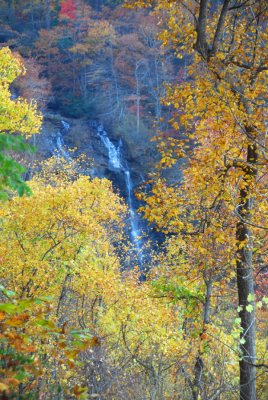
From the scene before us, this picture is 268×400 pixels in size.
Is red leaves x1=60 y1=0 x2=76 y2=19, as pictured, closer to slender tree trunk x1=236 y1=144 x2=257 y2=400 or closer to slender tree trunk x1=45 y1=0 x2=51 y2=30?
slender tree trunk x1=45 y1=0 x2=51 y2=30

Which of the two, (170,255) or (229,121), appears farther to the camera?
(170,255)

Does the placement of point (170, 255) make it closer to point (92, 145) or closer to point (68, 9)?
point (92, 145)

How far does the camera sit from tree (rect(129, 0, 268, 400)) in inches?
224

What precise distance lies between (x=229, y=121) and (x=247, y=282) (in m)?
2.46

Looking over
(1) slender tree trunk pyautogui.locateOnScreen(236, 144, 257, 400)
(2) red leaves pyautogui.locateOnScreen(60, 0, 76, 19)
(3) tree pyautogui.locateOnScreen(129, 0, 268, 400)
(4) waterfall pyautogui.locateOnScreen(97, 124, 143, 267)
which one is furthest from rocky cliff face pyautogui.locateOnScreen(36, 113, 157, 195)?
(1) slender tree trunk pyautogui.locateOnScreen(236, 144, 257, 400)

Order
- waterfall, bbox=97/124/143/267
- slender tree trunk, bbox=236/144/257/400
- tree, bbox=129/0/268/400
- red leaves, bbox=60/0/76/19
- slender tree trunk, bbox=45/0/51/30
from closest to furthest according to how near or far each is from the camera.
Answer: tree, bbox=129/0/268/400
slender tree trunk, bbox=236/144/257/400
waterfall, bbox=97/124/143/267
red leaves, bbox=60/0/76/19
slender tree trunk, bbox=45/0/51/30

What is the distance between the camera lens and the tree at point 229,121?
5.69 m

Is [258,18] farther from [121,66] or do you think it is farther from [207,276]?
[121,66]

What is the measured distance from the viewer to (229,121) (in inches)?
233

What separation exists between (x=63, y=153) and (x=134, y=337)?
24.8 m

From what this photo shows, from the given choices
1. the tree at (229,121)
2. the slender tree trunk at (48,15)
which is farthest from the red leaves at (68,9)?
the tree at (229,121)

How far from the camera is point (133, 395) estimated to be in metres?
6.32

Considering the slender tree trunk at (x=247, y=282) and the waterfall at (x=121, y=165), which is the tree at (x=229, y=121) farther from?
the waterfall at (x=121, y=165)

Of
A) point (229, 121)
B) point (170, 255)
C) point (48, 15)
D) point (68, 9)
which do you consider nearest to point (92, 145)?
point (48, 15)
